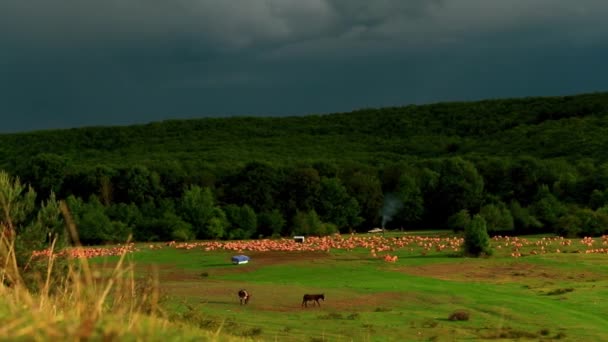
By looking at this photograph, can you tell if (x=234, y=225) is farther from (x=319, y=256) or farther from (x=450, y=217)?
(x=319, y=256)

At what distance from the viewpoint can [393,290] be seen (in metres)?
38.3

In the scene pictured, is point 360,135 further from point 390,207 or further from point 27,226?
point 27,226

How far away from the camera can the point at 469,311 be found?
105 ft

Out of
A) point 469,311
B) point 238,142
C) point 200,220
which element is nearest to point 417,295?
point 469,311

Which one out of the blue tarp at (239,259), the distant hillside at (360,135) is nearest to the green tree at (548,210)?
the blue tarp at (239,259)

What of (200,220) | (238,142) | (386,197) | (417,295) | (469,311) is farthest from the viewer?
(238,142)

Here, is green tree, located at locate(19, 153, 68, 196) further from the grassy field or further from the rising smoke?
the grassy field

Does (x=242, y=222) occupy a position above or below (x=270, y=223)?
above

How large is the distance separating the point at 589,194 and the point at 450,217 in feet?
45.1

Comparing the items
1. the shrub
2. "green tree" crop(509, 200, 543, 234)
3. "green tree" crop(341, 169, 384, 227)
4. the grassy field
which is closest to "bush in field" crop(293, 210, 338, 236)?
"green tree" crop(341, 169, 384, 227)

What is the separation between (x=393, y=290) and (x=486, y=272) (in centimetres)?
934

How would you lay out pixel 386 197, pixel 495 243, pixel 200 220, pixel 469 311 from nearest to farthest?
pixel 469 311 → pixel 495 243 → pixel 200 220 → pixel 386 197

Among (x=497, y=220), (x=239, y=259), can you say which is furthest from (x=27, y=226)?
(x=497, y=220)

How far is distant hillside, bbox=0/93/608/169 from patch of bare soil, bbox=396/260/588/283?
76.0 meters
